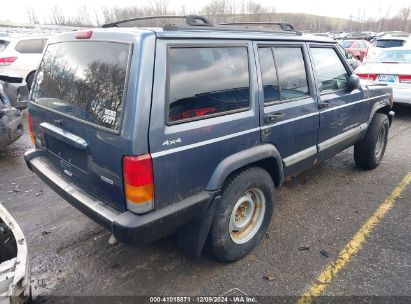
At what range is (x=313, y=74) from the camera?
3.34 m

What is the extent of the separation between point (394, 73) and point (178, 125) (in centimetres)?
687

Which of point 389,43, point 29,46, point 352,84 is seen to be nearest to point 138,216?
point 352,84

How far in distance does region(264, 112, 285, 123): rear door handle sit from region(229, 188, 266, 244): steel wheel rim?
60 cm

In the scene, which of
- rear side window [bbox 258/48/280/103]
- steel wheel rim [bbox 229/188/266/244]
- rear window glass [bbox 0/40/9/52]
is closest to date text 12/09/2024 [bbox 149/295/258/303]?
steel wheel rim [bbox 229/188/266/244]

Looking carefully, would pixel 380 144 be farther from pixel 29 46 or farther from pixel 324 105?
pixel 29 46

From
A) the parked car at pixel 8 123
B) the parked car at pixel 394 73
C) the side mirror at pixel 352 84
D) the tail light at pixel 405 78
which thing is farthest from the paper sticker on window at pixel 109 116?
the tail light at pixel 405 78

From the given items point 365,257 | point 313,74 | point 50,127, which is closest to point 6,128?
point 50,127

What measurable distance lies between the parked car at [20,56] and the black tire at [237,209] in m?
8.27

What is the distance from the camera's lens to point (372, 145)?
4.55 meters

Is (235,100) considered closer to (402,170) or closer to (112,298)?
(112,298)

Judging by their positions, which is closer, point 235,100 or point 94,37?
point 94,37

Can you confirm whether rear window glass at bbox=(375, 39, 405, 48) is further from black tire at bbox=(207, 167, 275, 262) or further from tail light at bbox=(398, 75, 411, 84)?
black tire at bbox=(207, 167, 275, 262)

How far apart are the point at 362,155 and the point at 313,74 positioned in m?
1.93

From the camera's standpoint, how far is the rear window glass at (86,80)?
211 cm
